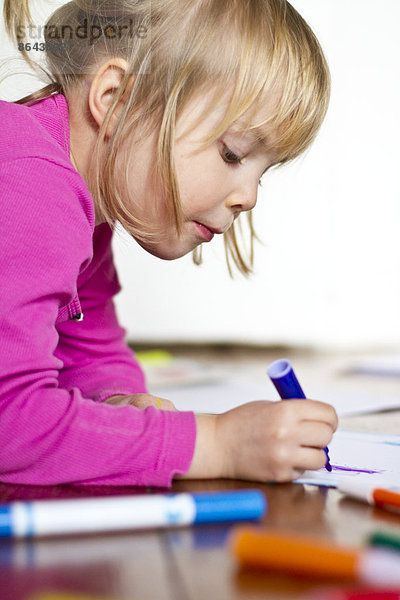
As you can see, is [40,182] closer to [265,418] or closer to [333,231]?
[265,418]

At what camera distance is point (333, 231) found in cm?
207

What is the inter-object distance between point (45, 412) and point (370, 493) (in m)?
0.25

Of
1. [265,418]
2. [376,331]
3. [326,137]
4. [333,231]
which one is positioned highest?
[265,418]

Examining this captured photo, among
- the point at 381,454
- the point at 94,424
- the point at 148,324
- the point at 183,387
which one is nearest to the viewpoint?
the point at 94,424

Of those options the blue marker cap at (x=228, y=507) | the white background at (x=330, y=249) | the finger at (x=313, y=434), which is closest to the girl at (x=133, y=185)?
the finger at (x=313, y=434)

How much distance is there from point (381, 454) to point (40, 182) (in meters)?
0.40

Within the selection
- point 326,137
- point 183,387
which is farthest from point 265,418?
point 326,137

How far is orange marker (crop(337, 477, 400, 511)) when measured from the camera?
0.54m

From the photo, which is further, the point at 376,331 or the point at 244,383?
the point at 376,331

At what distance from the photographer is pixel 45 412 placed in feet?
1.96

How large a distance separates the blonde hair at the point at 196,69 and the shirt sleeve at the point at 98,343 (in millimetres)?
187

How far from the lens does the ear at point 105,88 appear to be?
30.8 inches

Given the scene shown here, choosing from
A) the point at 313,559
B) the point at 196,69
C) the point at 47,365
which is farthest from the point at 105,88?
the point at 313,559

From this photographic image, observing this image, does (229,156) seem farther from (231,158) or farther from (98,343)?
(98,343)
